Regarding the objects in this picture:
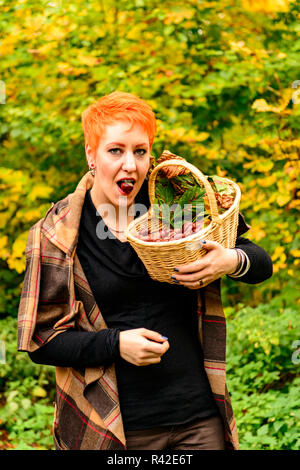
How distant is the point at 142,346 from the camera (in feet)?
5.29

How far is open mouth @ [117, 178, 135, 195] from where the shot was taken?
174 cm

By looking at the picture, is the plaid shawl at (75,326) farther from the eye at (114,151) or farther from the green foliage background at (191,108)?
the green foliage background at (191,108)

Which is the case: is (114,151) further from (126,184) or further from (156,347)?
(156,347)

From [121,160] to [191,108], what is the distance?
263cm

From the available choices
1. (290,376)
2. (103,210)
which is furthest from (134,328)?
(290,376)

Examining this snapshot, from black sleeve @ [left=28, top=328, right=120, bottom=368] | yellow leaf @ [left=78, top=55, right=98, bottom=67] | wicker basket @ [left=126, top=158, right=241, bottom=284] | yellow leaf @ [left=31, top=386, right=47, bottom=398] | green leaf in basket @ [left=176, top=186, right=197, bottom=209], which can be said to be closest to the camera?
wicker basket @ [left=126, top=158, right=241, bottom=284]

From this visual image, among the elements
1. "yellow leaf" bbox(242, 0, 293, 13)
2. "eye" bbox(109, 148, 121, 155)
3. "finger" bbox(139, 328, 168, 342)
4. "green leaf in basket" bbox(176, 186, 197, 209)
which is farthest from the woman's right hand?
"yellow leaf" bbox(242, 0, 293, 13)

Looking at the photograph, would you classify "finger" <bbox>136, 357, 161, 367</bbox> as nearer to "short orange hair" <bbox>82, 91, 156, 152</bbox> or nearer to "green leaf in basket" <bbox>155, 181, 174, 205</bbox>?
"green leaf in basket" <bbox>155, 181, 174, 205</bbox>

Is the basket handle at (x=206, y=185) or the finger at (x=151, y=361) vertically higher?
the basket handle at (x=206, y=185)

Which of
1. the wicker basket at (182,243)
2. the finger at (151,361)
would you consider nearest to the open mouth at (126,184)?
the wicker basket at (182,243)

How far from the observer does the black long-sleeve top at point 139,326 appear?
1.71 m

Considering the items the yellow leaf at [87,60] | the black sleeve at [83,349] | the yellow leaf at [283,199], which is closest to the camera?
the black sleeve at [83,349]

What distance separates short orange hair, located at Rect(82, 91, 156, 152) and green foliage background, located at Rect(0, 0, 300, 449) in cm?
185

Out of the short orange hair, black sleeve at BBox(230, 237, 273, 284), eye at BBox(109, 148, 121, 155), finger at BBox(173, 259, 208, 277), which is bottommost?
black sleeve at BBox(230, 237, 273, 284)
